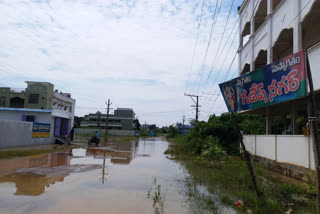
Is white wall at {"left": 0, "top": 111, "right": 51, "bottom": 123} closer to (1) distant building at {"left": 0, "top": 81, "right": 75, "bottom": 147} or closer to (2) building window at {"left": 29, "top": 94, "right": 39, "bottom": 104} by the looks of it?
(1) distant building at {"left": 0, "top": 81, "right": 75, "bottom": 147}

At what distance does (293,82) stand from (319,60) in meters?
1.28

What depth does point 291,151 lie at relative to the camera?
37.4 feet

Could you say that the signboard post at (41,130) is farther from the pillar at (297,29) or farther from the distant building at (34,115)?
the pillar at (297,29)

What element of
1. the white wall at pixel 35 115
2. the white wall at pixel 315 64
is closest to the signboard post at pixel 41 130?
the white wall at pixel 35 115

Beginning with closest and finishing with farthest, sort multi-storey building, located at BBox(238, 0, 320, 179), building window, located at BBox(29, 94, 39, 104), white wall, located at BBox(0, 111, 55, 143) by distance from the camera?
multi-storey building, located at BBox(238, 0, 320, 179)
white wall, located at BBox(0, 111, 55, 143)
building window, located at BBox(29, 94, 39, 104)

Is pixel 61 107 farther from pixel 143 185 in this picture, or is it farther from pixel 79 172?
pixel 143 185

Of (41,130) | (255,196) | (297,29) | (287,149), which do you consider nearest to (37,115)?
(41,130)

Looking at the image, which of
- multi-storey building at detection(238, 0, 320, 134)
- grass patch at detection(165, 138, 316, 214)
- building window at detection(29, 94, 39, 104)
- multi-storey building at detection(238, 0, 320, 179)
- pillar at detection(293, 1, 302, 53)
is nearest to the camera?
grass patch at detection(165, 138, 316, 214)

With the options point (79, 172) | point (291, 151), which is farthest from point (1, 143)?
point (291, 151)

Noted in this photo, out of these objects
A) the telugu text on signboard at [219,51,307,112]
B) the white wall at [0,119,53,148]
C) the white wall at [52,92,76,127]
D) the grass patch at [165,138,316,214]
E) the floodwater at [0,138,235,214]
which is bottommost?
the floodwater at [0,138,235,214]

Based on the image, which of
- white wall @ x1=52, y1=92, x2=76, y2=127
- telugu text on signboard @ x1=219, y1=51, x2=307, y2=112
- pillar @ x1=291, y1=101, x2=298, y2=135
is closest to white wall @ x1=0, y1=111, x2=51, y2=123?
white wall @ x1=52, y1=92, x2=76, y2=127

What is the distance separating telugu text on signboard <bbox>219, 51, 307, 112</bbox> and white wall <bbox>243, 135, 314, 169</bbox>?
1810 millimetres

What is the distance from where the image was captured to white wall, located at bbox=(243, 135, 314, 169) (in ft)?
32.9

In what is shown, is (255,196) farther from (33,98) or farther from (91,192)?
(33,98)
